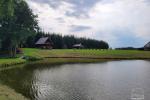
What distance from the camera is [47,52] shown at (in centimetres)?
10238

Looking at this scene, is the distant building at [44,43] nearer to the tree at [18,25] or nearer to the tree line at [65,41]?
the tree line at [65,41]

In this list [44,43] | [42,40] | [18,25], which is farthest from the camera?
[42,40]

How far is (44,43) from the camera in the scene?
4825 inches

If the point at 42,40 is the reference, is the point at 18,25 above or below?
above

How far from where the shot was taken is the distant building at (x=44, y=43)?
123 m

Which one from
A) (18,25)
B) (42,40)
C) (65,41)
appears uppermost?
(18,25)

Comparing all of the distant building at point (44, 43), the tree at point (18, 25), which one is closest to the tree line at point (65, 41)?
the distant building at point (44, 43)

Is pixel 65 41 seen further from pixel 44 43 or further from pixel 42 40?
pixel 44 43

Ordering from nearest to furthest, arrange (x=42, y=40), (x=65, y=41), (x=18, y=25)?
(x=18, y=25)
(x=42, y=40)
(x=65, y=41)

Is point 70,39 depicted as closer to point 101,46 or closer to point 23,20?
point 101,46

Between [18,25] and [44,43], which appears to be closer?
[18,25]

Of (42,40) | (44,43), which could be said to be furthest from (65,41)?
(44,43)

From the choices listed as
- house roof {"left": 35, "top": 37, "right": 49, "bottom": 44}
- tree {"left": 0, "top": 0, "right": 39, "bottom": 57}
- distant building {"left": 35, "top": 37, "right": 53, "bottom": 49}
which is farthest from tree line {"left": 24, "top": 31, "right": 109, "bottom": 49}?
tree {"left": 0, "top": 0, "right": 39, "bottom": 57}

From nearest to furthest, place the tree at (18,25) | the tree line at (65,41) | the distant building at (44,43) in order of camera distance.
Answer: the tree at (18,25) < the distant building at (44,43) < the tree line at (65,41)
